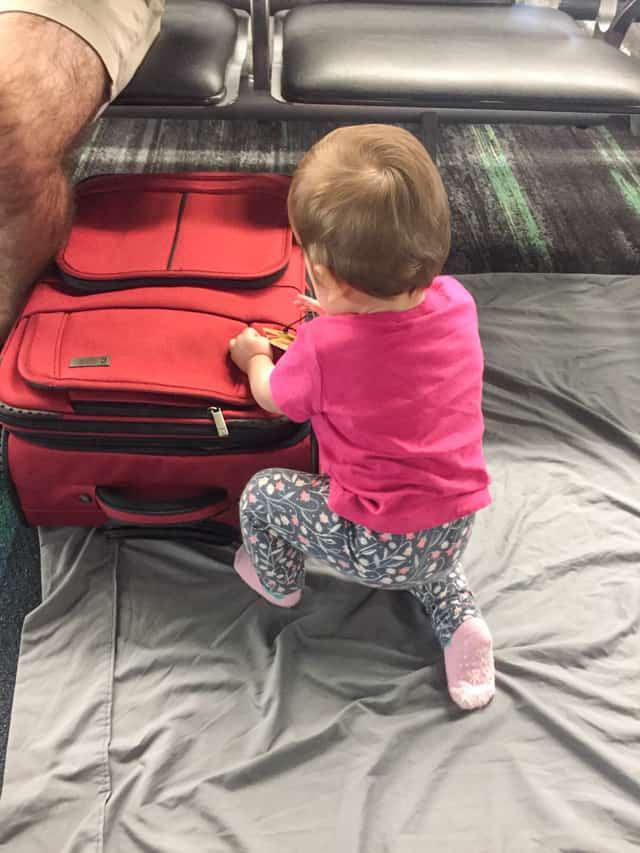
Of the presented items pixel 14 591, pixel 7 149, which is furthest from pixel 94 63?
pixel 14 591

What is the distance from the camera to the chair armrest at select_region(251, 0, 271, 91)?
1.39 metres

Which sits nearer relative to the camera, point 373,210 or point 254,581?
point 373,210

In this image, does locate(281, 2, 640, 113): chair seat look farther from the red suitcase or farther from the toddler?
the toddler

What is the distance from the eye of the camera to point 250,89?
4.81ft

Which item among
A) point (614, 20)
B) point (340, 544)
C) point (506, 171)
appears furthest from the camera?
point (506, 171)

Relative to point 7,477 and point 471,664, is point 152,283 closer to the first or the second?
point 7,477

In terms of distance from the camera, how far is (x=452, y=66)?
136 cm

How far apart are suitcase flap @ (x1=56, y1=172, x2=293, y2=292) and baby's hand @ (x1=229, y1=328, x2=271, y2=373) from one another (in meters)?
0.14

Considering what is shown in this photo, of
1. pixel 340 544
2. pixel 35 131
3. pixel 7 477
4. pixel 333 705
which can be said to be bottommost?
pixel 333 705

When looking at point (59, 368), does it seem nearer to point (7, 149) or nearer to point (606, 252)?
point (7, 149)

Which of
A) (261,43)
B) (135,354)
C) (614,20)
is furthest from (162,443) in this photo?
(614,20)

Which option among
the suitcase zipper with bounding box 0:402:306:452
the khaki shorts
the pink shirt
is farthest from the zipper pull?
the khaki shorts

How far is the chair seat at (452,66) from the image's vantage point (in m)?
1.33

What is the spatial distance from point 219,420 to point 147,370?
0.13 meters
